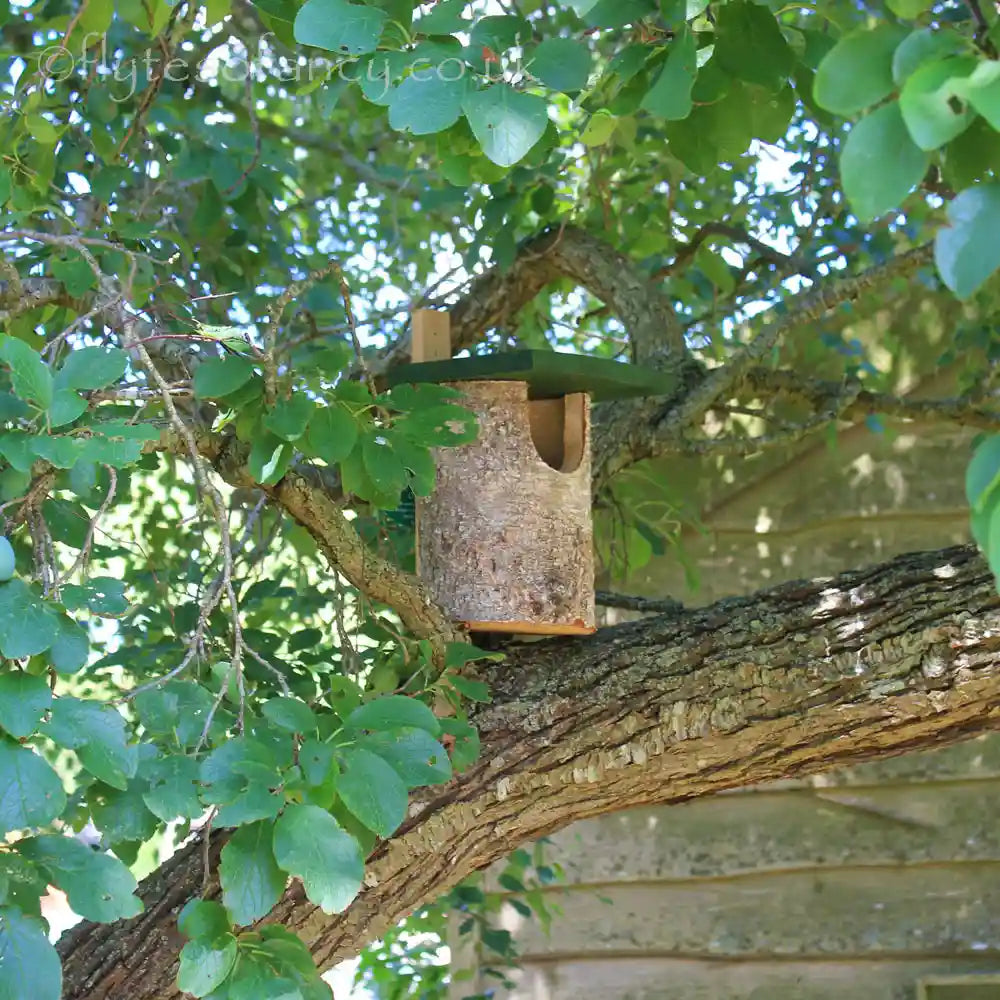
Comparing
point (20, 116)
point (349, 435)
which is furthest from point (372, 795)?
point (20, 116)

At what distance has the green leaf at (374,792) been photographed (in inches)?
47.9

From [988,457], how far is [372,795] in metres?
0.61

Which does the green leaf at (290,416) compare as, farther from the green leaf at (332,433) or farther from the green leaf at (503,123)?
the green leaf at (503,123)

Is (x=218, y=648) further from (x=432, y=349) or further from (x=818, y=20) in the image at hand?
(x=818, y=20)

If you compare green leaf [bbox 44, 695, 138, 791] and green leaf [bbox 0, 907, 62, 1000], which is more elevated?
green leaf [bbox 44, 695, 138, 791]

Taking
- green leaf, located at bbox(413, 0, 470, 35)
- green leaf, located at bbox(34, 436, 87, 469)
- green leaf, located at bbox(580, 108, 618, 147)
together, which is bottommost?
green leaf, located at bbox(580, 108, 618, 147)

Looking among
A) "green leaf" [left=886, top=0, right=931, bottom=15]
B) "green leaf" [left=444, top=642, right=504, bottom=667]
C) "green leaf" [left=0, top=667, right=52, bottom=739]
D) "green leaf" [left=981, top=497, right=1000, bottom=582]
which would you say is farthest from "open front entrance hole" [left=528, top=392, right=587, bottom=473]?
"green leaf" [left=981, top=497, right=1000, bottom=582]

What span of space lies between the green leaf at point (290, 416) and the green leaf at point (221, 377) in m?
0.05

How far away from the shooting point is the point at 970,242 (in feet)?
2.80

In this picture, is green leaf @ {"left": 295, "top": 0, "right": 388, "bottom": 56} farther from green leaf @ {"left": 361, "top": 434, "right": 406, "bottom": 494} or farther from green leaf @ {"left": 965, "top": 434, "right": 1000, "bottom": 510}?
green leaf @ {"left": 965, "top": 434, "right": 1000, "bottom": 510}

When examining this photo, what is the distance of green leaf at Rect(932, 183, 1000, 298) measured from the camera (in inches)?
33.4

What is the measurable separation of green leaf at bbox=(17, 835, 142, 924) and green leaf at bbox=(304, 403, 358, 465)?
549 millimetres

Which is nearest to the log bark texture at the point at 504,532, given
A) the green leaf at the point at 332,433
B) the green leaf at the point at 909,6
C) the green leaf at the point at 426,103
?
the green leaf at the point at 332,433

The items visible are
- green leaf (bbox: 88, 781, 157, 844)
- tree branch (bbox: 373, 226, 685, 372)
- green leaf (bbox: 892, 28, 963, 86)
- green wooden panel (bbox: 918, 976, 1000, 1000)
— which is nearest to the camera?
green leaf (bbox: 892, 28, 963, 86)
